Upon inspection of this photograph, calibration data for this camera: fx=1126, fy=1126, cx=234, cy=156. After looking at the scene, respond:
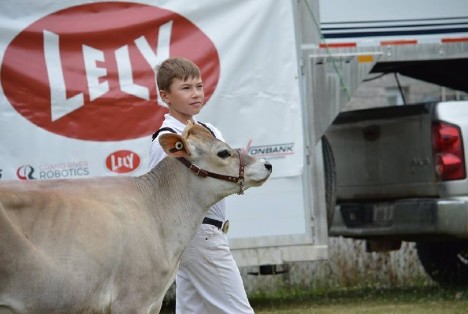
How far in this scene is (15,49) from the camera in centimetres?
934

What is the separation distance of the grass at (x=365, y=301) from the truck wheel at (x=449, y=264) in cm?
15

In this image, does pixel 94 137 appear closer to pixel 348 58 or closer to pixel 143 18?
pixel 143 18

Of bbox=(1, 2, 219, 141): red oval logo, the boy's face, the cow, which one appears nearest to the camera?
the cow

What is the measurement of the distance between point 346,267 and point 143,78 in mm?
4172

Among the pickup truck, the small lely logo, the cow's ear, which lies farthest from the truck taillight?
the cow's ear

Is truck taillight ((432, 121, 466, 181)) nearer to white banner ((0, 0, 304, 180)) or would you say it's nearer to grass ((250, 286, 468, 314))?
grass ((250, 286, 468, 314))

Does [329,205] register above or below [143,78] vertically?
below

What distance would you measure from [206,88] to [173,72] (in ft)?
12.1

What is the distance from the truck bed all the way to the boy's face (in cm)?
482

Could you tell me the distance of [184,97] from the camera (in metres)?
5.86

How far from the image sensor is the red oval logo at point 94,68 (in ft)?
30.7

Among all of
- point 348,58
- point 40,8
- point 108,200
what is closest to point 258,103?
point 348,58

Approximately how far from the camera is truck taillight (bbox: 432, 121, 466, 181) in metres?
10.0

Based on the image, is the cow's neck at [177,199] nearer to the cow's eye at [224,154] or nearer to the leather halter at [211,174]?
the leather halter at [211,174]
